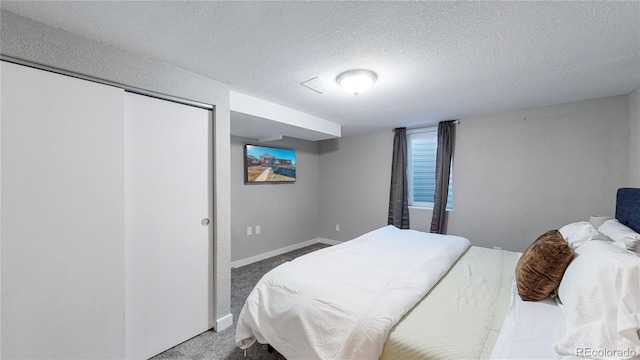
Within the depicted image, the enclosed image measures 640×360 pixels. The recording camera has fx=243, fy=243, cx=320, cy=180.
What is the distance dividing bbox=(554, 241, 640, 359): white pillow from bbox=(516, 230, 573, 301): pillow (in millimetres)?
193

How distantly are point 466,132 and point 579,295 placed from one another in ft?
8.92

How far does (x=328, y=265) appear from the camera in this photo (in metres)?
1.88

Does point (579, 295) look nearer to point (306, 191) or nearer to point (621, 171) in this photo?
point (621, 171)

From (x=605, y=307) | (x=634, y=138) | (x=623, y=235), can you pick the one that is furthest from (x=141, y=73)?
(x=634, y=138)

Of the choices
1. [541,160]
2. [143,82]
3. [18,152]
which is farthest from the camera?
[541,160]

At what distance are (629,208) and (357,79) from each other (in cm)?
226

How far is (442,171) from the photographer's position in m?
3.51

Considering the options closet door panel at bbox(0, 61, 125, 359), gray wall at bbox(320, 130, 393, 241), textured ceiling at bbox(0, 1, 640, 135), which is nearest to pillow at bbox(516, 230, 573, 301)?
textured ceiling at bbox(0, 1, 640, 135)

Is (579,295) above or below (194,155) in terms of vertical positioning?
below

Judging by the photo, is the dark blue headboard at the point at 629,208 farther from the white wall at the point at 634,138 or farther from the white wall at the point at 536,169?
the white wall at the point at 536,169

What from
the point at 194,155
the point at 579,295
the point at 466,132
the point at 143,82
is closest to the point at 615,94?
the point at 466,132

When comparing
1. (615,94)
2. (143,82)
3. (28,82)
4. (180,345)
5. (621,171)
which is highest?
(615,94)

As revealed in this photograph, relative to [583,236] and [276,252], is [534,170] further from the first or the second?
[276,252]

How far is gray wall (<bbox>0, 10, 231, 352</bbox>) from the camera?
1320 millimetres
